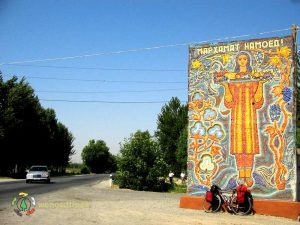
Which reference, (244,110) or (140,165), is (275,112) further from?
(140,165)

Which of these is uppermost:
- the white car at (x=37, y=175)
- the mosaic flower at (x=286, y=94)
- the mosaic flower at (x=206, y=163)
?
the mosaic flower at (x=286, y=94)

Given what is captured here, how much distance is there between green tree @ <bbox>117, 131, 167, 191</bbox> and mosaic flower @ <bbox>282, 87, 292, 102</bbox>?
16135 millimetres

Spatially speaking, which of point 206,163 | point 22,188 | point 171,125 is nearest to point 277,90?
point 206,163

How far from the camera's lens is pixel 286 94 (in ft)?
54.4

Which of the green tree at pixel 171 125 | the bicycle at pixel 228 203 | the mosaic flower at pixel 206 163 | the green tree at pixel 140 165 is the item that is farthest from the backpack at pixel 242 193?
the green tree at pixel 171 125

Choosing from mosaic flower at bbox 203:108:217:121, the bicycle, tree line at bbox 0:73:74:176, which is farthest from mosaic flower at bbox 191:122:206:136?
tree line at bbox 0:73:74:176

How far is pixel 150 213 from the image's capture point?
49.0ft

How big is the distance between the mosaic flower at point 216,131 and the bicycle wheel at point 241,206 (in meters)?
2.96

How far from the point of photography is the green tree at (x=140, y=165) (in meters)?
31.0

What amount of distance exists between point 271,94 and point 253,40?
251 centimetres

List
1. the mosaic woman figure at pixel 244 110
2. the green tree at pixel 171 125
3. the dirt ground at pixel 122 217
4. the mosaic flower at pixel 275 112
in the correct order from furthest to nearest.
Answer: the green tree at pixel 171 125 < the mosaic woman figure at pixel 244 110 < the mosaic flower at pixel 275 112 < the dirt ground at pixel 122 217

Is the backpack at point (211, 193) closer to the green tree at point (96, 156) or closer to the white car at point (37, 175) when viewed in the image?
the white car at point (37, 175)

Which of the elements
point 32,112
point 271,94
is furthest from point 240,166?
point 32,112

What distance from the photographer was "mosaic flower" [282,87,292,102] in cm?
1653
